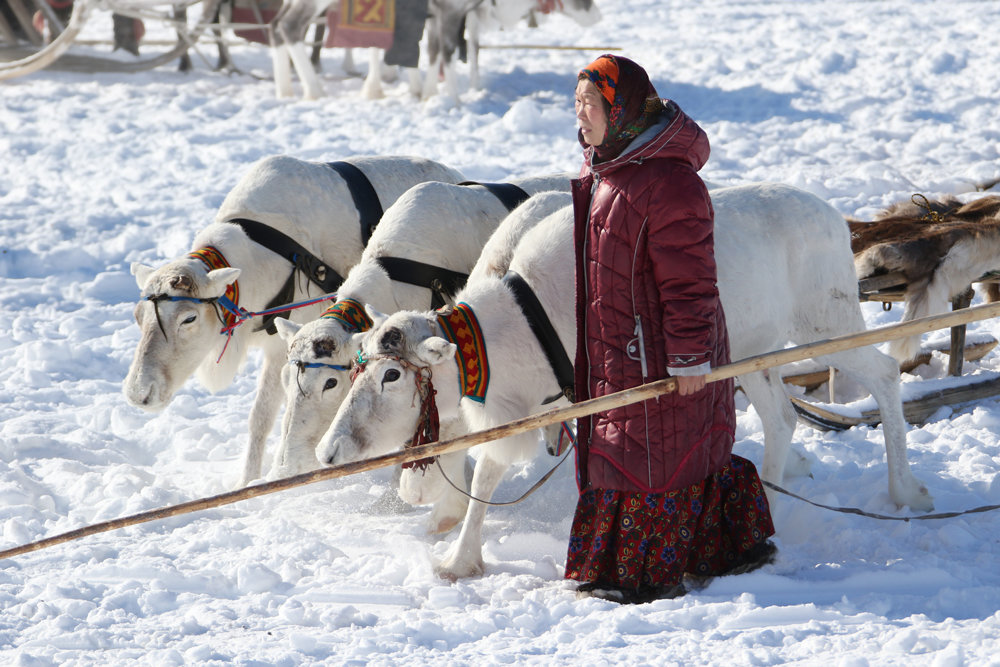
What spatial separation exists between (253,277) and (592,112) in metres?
2.29

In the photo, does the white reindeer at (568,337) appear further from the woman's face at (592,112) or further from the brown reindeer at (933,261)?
the brown reindeer at (933,261)

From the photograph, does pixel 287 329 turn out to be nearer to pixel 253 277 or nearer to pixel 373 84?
pixel 253 277

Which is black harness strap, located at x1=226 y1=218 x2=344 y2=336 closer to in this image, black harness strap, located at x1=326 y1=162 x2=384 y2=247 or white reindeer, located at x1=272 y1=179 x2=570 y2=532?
black harness strap, located at x1=326 y1=162 x2=384 y2=247

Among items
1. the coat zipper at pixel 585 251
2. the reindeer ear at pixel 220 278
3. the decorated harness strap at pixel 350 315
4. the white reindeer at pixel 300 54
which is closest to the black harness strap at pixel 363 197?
the reindeer ear at pixel 220 278

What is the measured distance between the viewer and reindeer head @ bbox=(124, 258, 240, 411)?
179 inches

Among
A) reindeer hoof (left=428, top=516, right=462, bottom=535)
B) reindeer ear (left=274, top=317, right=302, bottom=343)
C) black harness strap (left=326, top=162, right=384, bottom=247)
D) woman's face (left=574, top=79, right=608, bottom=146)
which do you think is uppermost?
woman's face (left=574, top=79, right=608, bottom=146)

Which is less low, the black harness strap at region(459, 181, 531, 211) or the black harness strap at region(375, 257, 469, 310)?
the black harness strap at region(459, 181, 531, 211)

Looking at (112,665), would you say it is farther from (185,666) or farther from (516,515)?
(516,515)

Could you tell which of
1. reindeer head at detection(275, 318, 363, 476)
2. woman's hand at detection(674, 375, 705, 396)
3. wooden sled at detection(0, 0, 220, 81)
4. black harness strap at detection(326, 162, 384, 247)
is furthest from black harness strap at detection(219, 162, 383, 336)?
wooden sled at detection(0, 0, 220, 81)

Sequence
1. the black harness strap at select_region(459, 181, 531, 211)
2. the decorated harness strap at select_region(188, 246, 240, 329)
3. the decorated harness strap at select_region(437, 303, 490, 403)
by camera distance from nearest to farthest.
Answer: the decorated harness strap at select_region(437, 303, 490, 403) < the decorated harness strap at select_region(188, 246, 240, 329) < the black harness strap at select_region(459, 181, 531, 211)

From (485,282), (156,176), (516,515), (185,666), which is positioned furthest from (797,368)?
(156,176)

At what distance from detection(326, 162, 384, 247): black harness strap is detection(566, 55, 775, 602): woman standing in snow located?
1.82 m

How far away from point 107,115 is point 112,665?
31.2 ft

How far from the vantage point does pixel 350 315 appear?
167 inches
